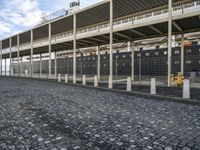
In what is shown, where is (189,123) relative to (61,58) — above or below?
below

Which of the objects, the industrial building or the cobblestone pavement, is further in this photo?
the industrial building

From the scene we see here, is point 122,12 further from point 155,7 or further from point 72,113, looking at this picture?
point 72,113

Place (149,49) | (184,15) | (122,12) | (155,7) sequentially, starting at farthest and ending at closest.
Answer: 1. (149,49)
2. (122,12)
3. (155,7)
4. (184,15)

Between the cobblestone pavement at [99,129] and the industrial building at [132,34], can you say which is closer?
the cobblestone pavement at [99,129]

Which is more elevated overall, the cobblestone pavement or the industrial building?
the industrial building

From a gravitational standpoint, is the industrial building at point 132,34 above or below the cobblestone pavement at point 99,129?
above

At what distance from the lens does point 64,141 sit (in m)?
4.08

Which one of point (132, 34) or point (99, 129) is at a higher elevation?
point (132, 34)

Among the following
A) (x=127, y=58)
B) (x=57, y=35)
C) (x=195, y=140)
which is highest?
(x=57, y=35)

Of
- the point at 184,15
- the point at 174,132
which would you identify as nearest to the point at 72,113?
the point at 174,132

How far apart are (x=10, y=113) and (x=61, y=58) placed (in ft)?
126

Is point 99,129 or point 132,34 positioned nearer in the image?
point 99,129

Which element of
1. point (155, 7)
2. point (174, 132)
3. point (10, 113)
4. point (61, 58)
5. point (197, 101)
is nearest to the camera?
A: point (174, 132)

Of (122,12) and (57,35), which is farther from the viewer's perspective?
(57,35)
